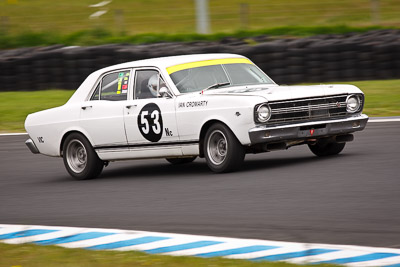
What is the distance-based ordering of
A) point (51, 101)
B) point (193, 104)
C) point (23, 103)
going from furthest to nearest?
point (23, 103)
point (51, 101)
point (193, 104)

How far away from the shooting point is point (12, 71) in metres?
18.8

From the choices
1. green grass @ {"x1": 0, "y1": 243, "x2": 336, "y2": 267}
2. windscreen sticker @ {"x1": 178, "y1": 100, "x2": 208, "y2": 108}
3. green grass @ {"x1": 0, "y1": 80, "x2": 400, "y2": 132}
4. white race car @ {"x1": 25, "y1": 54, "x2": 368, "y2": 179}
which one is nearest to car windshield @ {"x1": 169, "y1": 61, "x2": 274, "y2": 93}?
white race car @ {"x1": 25, "y1": 54, "x2": 368, "y2": 179}

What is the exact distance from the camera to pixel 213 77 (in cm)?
947

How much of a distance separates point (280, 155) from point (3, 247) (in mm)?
5063

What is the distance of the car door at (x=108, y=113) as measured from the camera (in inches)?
378

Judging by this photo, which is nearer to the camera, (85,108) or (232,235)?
(232,235)

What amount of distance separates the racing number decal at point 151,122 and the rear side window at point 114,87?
1.64ft

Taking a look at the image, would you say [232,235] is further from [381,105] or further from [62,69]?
[62,69]

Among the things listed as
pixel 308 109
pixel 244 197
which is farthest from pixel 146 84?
pixel 244 197

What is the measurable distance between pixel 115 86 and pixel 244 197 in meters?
3.08

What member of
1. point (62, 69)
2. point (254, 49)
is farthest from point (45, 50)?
point (254, 49)

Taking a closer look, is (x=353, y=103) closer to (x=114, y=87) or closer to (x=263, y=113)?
(x=263, y=113)

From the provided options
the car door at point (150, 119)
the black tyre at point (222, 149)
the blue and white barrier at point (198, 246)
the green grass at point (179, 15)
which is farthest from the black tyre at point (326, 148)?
the green grass at point (179, 15)

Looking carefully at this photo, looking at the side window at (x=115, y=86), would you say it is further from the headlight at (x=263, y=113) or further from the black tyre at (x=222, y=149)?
the headlight at (x=263, y=113)
